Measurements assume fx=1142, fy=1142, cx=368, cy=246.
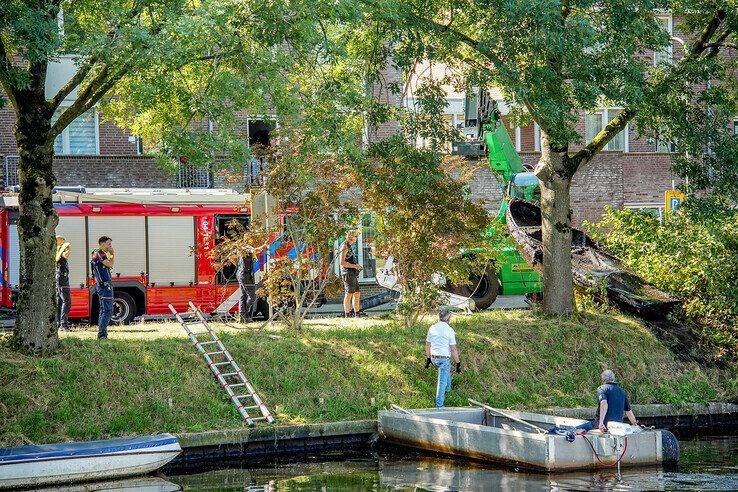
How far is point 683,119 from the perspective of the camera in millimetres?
19609

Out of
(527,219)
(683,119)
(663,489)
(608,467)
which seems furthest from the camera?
(527,219)

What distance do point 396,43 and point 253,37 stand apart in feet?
15.2

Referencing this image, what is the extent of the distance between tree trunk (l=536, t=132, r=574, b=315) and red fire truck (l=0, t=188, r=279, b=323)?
710 centimetres

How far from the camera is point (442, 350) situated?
18.0 metres

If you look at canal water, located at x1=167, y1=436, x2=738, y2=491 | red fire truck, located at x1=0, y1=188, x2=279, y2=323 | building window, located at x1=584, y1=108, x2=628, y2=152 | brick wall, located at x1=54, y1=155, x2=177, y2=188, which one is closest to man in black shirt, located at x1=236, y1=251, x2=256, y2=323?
red fire truck, located at x1=0, y1=188, x2=279, y2=323

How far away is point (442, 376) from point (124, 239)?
11.0 metres

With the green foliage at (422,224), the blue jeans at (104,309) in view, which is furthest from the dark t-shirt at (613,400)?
the blue jeans at (104,309)

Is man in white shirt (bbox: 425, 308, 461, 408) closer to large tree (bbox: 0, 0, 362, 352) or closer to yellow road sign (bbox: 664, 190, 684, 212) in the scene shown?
large tree (bbox: 0, 0, 362, 352)

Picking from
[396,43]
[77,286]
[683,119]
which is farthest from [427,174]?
[77,286]

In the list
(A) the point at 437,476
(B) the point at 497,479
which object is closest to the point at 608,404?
(B) the point at 497,479

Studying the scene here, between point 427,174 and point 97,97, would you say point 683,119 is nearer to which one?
point 427,174

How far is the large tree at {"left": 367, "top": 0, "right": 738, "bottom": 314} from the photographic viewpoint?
17.9 m

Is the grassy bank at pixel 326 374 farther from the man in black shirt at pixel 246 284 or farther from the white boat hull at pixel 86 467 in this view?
the man in black shirt at pixel 246 284

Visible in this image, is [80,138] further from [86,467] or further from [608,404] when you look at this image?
[608,404]
